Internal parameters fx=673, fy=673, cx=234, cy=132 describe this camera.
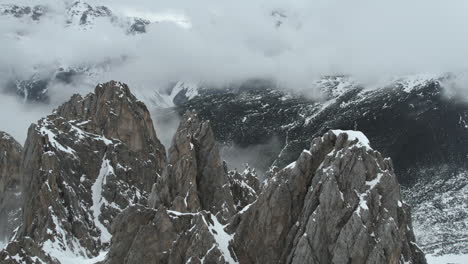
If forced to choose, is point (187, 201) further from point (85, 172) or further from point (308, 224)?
point (85, 172)

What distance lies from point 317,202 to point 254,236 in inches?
375

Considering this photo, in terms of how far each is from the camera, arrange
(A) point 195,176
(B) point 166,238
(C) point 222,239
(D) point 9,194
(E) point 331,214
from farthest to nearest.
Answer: (D) point 9,194, (A) point 195,176, (B) point 166,238, (C) point 222,239, (E) point 331,214

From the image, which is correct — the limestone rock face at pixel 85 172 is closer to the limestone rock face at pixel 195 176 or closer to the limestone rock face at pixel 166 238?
the limestone rock face at pixel 195 176

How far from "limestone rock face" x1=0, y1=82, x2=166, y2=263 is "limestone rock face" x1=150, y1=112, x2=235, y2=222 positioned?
1456 inches

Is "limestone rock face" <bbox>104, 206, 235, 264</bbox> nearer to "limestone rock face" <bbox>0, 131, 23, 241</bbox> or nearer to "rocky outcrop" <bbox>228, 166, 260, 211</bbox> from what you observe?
"rocky outcrop" <bbox>228, 166, 260, 211</bbox>

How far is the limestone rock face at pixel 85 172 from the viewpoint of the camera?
15675 centimetres

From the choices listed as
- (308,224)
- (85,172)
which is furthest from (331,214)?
(85,172)

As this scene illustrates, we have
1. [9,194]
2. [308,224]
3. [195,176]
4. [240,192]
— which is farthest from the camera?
[9,194]

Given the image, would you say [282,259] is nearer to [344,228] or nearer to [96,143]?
[344,228]

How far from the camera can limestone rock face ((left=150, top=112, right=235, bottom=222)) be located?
398 feet

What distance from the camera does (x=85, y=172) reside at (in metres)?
179

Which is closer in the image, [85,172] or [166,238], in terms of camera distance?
[166,238]

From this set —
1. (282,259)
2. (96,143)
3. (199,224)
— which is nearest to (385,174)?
(282,259)

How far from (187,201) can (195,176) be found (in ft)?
40.1
